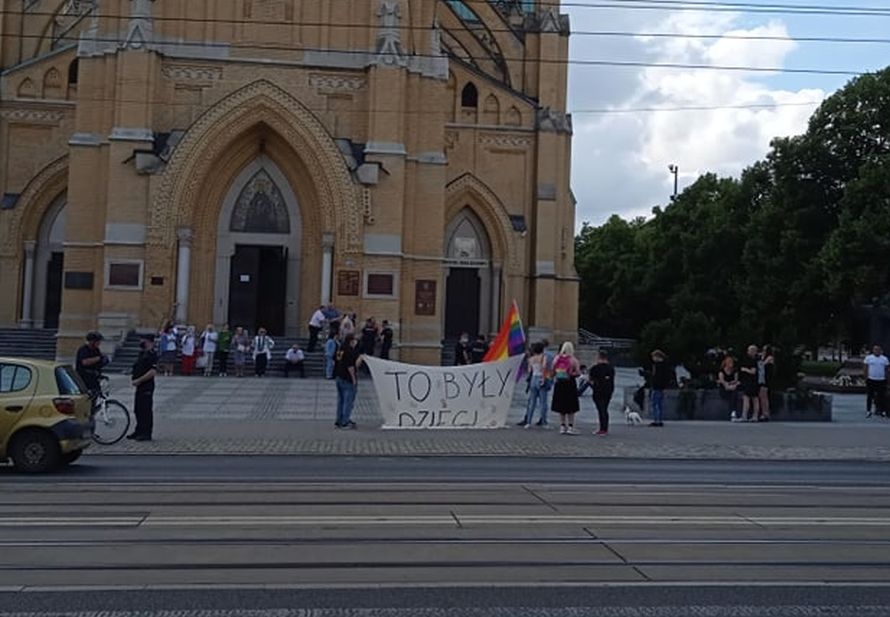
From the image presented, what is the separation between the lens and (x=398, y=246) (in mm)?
39469

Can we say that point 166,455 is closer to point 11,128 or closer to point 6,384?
point 6,384

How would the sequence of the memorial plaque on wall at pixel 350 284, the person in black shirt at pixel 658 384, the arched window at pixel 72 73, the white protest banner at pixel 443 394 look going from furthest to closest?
the arched window at pixel 72 73, the memorial plaque on wall at pixel 350 284, the person in black shirt at pixel 658 384, the white protest banner at pixel 443 394

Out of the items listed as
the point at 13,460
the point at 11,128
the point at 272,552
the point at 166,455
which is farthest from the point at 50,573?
the point at 11,128

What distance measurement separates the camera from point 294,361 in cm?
3456

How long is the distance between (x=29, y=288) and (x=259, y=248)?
30.5ft

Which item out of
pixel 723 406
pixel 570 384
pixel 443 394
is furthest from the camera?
pixel 723 406

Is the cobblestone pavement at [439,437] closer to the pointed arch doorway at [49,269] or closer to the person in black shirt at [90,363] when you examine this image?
the person in black shirt at [90,363]

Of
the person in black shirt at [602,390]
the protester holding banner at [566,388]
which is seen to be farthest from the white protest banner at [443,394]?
the person in black shirt at [602,390]

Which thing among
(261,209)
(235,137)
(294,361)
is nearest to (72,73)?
(235,137)

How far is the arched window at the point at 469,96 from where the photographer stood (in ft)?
153

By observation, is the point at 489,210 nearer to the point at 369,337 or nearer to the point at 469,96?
the point at 469,96

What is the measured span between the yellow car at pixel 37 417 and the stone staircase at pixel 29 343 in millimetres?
25363

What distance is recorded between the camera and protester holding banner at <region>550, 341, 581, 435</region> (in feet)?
69.8

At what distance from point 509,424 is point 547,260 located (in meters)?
24.5
